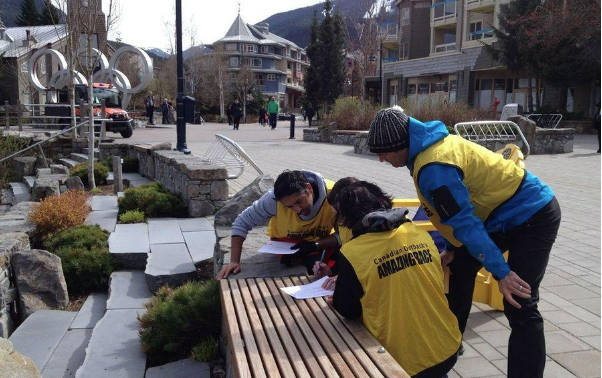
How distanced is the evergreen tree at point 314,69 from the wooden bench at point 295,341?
4366 centimetres

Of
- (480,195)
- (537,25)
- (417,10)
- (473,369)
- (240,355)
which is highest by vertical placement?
(417,10)

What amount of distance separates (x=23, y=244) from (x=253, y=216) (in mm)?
3274

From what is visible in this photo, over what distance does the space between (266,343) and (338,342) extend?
0.29 metres

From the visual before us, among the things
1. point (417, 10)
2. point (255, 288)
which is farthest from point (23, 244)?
point (417, 10)

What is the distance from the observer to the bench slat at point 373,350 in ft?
6.61

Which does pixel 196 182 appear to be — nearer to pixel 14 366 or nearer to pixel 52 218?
pixel 52 218

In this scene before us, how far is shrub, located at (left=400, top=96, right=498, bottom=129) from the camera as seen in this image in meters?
17.0

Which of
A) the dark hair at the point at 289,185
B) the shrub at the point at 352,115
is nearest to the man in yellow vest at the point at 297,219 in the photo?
the dark hair at the point at 289,185

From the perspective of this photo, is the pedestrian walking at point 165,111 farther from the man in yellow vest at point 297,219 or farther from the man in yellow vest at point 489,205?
the man in yellow vest at point 489,205

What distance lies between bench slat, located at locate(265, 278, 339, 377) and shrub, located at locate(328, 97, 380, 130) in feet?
55.6

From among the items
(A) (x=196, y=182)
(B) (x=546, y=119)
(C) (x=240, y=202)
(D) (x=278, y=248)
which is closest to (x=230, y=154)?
(A) (x=196, y=182)

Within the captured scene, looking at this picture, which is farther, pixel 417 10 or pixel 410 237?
pixel 417 10

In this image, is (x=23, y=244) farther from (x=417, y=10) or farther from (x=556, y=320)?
(x=417, y=10)

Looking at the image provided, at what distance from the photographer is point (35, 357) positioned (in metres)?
4.20
